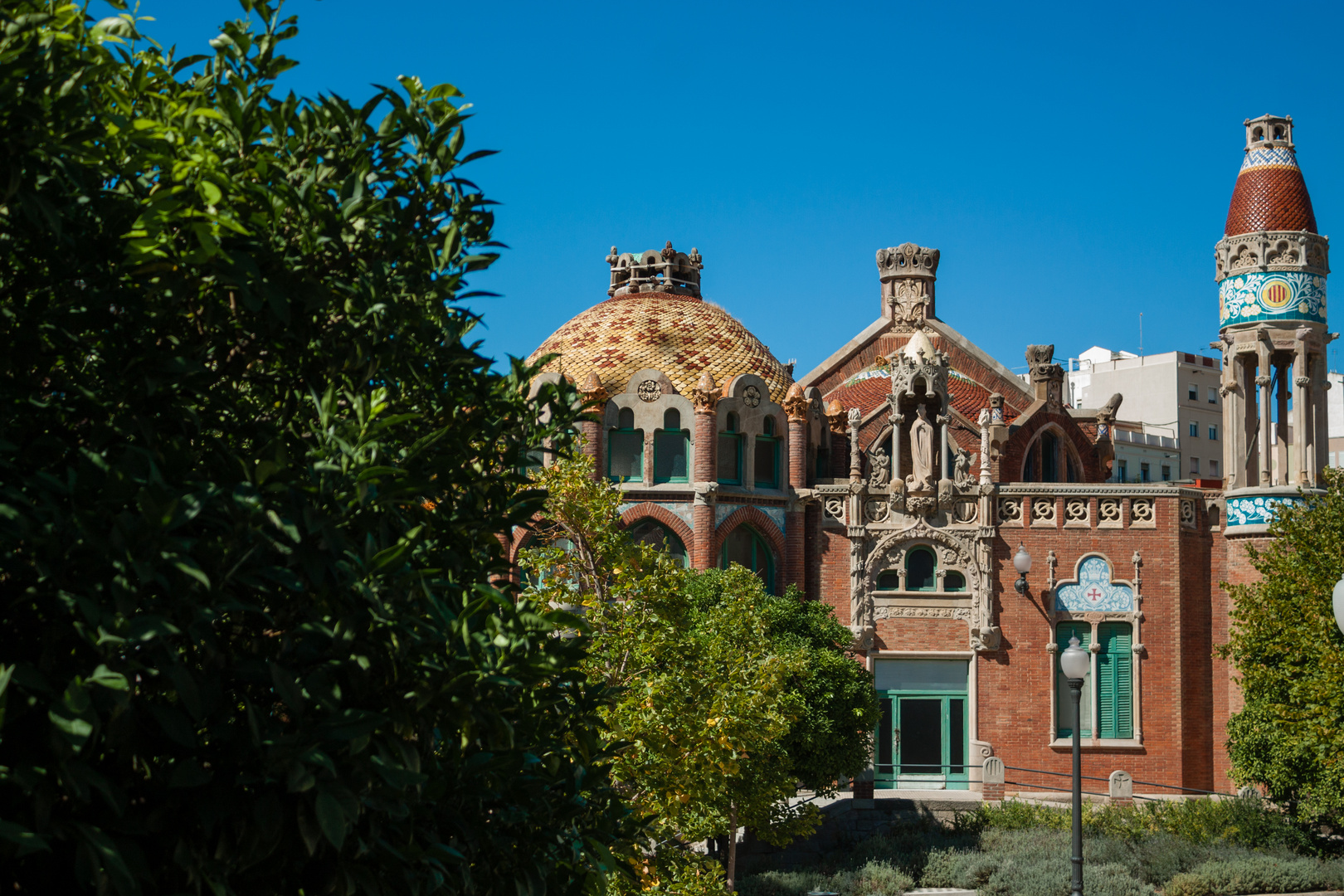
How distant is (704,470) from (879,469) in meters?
4.86

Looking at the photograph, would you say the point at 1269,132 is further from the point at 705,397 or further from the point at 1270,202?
the point at 705,397

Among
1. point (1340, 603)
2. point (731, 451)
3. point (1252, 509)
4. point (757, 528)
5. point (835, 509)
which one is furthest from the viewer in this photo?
point (835, 509)

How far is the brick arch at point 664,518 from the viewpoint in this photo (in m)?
33.2

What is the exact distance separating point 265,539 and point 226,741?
1.03 meters

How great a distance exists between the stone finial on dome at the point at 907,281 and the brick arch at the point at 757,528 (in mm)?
10693

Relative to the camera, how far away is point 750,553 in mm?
34125

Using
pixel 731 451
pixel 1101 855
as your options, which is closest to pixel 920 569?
pixel 731 451

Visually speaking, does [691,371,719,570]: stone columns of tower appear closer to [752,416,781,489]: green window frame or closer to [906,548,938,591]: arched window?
[752,416,781,489]: green window frame

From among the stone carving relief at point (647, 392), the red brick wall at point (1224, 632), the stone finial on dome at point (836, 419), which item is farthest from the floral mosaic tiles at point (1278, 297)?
the stone carving relief at point (647, 392)

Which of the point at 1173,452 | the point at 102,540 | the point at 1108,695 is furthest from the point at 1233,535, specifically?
the point at 1173,452

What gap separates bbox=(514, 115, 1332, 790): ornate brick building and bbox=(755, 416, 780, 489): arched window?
0.05m

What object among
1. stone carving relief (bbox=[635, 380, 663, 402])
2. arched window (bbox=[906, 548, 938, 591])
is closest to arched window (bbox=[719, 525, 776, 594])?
arched window (bbox=[906, 548, 938, 591])

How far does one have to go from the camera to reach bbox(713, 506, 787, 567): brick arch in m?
33.4

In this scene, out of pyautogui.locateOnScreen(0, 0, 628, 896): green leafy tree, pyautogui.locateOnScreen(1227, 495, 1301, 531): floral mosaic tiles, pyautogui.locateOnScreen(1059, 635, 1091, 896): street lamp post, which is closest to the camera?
pyautogui.locateOnScreen(0, 0, 628, 896): green leafy tree
